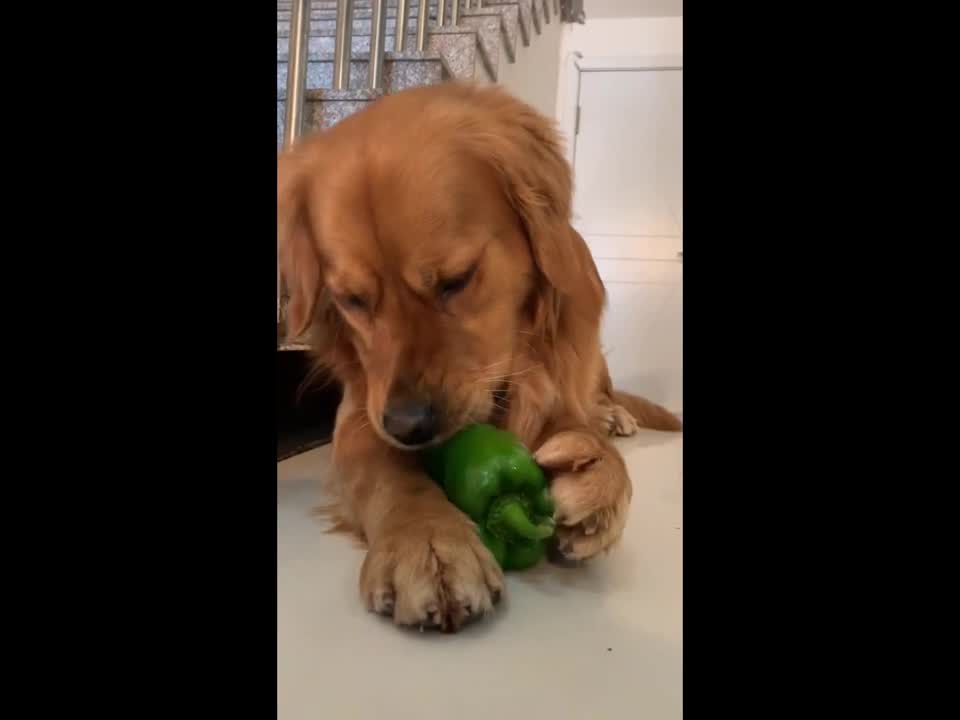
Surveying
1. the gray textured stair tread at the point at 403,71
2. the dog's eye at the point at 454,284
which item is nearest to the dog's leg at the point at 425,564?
the dog's eye at the point at 454,284

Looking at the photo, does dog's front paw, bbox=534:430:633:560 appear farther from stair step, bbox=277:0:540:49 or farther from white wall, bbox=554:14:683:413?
white wall, bbox=554:14:683:413

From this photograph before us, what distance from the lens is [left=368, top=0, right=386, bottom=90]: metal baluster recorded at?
97.8 inches

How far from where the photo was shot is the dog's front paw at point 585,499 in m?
1.00

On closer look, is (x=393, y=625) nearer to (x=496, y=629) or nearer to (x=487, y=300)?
(x=496, y=629)

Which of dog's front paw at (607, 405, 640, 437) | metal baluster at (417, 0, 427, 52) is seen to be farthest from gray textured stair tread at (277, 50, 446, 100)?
dog's front paw at (607, 405, 640, 437)

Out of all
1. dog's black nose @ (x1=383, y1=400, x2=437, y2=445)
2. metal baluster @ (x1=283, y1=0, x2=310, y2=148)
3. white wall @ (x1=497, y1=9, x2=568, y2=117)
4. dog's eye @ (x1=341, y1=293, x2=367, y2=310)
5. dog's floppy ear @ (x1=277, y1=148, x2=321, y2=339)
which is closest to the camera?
dog's black nose @ (x1=383, y1=400, x2=437, y2=445)

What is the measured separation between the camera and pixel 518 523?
960 mm

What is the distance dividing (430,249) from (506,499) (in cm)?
42

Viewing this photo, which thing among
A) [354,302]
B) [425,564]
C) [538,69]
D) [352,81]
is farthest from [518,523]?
[538,69]

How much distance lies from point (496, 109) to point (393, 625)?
1037 mm

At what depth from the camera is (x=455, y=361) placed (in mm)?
1119

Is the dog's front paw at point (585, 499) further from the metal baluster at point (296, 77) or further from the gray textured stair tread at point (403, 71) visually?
the gray textured stair tread at point (403, 71)

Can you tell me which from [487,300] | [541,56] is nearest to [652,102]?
[541,56]

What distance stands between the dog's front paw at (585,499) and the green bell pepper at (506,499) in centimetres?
3
